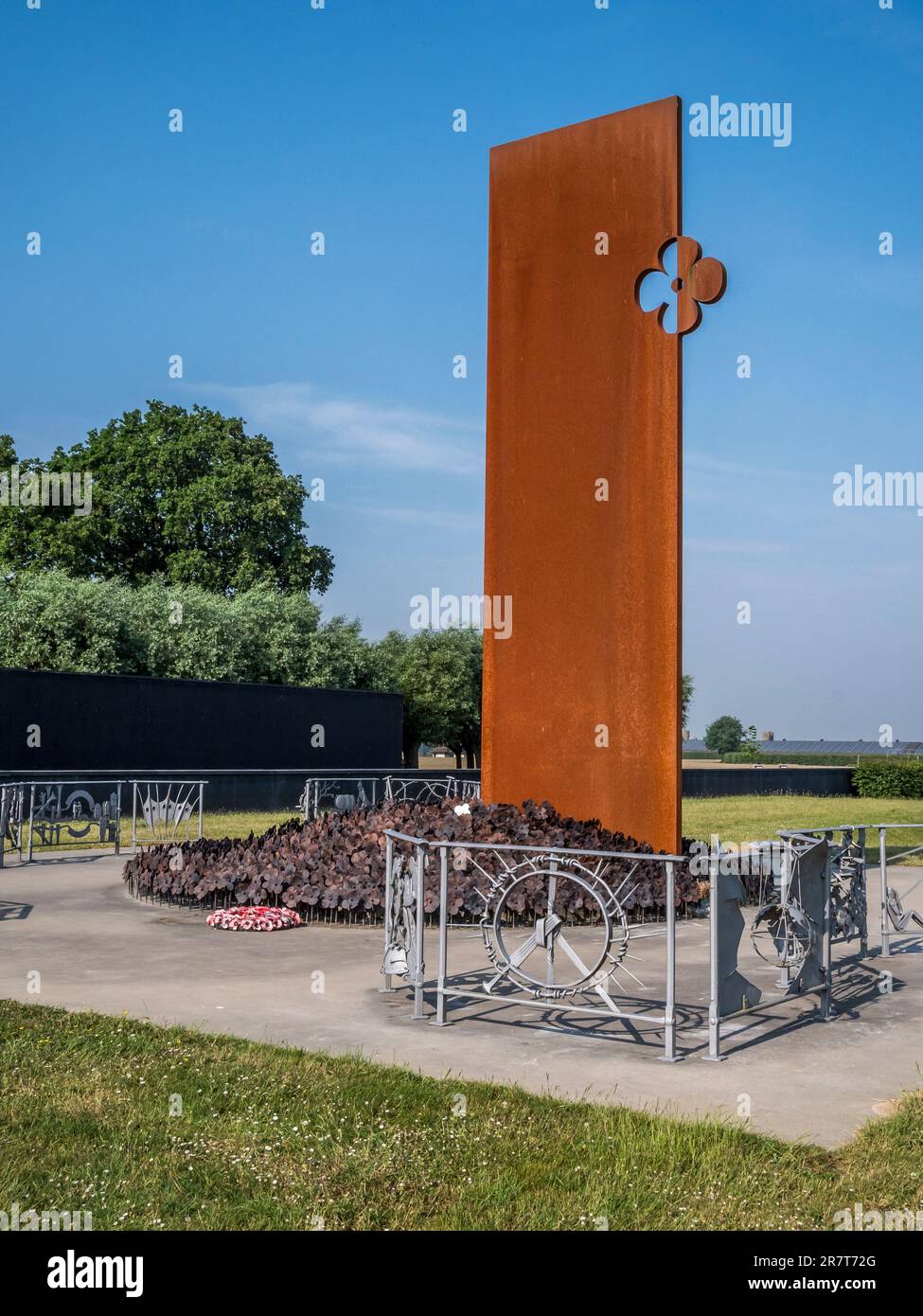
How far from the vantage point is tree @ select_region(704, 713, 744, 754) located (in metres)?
140

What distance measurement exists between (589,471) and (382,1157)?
8.69 metres

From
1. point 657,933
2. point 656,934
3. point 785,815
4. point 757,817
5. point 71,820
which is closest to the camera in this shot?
point 656,934

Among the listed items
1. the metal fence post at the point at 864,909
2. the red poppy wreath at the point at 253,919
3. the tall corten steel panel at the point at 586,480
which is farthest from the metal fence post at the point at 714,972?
the tall corten steel panel at the point at 586,480

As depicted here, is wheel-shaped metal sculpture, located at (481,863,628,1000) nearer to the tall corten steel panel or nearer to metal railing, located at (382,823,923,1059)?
metal railing, located at (382,823,923,1059)

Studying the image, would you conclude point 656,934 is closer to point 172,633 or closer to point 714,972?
point 714,972

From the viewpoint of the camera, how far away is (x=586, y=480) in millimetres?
12188

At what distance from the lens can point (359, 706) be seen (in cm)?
3066

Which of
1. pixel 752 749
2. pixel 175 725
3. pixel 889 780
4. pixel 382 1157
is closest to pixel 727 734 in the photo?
pixel 752 749

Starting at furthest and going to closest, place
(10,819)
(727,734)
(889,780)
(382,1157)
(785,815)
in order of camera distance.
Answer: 1. (727,734)
2. (889,780)
3. (785,815)
4. (10,819)
5. (382,1157)

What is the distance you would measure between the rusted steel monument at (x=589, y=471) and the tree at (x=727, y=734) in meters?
128

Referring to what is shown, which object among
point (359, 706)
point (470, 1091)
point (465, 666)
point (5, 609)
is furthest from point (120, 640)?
point (470, 1091)

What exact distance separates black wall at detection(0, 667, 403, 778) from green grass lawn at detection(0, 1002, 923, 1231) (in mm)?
16202

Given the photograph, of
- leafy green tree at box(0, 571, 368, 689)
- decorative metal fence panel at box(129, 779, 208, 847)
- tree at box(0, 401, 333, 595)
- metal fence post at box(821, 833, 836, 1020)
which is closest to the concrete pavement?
metal fence post at box(821, 833, 836, 1020)

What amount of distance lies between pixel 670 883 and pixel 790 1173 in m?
1.78
